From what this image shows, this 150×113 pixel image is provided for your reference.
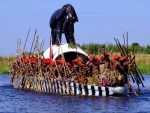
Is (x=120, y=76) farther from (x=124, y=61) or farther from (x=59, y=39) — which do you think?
(x=59, y=39)

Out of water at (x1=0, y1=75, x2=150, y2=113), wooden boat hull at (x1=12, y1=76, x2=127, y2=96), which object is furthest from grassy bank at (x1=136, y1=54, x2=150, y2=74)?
water at (x1=0, y1=75, x2=150, y2=113)

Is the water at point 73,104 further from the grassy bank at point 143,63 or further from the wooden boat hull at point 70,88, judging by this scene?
the grassy bank at point 143,63

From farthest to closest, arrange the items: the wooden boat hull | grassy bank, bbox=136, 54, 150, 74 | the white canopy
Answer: grassy bank, bbox=136, 54, 150, 74 < the white canopy < the wooden boat hull

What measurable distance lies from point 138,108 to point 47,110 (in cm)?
429

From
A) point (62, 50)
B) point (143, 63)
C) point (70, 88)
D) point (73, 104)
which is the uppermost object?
A: point (62, 50)

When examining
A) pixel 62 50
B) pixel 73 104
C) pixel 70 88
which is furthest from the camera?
pixel 62 50

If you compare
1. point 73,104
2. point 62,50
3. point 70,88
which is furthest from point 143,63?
point 73,104

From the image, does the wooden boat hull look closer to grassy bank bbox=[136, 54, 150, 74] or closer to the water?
the water

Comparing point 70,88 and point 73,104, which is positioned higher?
point 70,88

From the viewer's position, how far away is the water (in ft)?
140

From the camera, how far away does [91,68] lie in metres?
48.9

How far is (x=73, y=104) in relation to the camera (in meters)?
45.1

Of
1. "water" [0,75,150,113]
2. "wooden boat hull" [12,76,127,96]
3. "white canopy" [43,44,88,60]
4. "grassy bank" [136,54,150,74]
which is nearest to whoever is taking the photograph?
"water" [0,75,150,113]

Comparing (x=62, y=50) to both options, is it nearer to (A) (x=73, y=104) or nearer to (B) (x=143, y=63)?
(A) (x=73, y=104)
